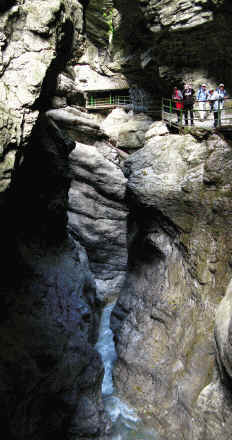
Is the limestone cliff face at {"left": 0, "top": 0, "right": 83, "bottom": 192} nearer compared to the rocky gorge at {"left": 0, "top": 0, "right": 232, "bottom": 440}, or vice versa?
the limestone cliff face at {"left": 0, "top": 0, "right": 83, "bottom": 192}

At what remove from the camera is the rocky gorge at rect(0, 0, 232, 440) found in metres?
5.76

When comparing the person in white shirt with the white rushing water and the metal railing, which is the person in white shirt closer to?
the metal railing

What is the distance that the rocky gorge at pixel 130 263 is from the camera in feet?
18.9

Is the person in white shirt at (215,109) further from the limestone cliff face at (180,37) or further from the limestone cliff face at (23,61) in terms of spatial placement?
the limestone cliff face at (23,61)

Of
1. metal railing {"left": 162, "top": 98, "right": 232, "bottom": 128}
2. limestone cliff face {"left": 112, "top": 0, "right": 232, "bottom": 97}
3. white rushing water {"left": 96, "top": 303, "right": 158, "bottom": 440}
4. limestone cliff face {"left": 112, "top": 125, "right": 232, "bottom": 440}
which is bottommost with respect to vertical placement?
white rushing water {"left": 96, "top": 303, "right": 158, "bottom": 440}

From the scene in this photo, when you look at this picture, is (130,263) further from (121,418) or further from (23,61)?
(23,61)

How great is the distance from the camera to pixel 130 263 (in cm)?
1292

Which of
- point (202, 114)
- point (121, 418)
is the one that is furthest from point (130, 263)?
point (202, 114)

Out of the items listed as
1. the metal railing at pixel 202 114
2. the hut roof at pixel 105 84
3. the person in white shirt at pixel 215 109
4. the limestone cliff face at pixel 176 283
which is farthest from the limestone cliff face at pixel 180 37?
the hut roof at pixel 105 84

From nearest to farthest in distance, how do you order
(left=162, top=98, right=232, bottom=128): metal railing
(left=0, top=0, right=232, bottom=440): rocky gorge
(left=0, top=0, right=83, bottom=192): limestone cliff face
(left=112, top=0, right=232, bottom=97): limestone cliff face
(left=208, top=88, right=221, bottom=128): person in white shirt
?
(left=0, top=0, right=83, bottom=192): limestone cliff face, (left=0, top=0, right=232, bottom=440): rocky gorge, (left=208, top=88, right=221, bottom=128): person in white shirt, (left=162, top=98, right=232, bottom=128): metal railing, (left=112, top=0, right=232, bottom=97): limestone cliff face

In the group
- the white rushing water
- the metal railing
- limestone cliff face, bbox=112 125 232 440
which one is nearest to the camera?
limestone cliff face, bbox=112 125 232 440

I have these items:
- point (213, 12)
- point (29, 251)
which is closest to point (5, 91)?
point (29, 251)

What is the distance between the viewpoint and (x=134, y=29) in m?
18.7

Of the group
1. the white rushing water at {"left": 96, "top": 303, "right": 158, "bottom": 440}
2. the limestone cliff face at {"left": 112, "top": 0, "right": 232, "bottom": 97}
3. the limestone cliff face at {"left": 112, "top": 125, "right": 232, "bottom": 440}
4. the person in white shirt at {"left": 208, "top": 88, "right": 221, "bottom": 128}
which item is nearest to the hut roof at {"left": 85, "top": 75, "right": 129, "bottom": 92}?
the limestone cliff face at {"left": 112, "top": 0, "right": 232, "bottom": 97}
